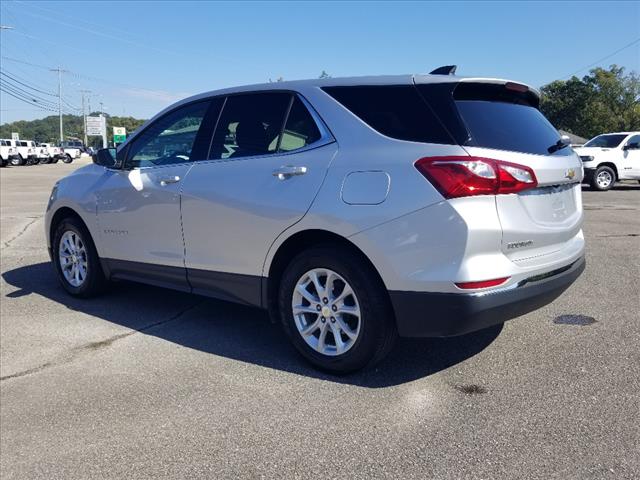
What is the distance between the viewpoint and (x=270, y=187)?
3768 mm

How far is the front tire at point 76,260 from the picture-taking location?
5363 mm

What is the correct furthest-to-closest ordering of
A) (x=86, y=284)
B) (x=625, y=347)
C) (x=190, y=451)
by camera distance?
(x=86, y=284)
(x=625, y=347)
(x=190, y=451)

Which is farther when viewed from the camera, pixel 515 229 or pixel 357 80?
pixel 357 80

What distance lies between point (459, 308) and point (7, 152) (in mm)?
41806

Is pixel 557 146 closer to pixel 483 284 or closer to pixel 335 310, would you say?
pixel 483 284

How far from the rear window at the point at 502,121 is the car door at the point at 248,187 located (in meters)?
0.83

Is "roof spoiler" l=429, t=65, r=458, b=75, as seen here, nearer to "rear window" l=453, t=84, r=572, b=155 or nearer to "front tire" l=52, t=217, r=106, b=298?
"rear window" l=453, t=84, r=572, b=155

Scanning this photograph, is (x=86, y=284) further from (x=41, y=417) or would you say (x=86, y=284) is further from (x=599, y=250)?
(x=599, y=250)

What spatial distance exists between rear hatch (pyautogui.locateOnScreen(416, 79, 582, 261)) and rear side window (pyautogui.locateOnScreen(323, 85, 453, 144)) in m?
0.06

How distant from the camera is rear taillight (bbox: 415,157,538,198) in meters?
3.06

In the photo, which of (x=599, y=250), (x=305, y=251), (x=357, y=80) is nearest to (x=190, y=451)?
(x=305, y=251)

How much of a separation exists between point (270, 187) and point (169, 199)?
42.6 inches

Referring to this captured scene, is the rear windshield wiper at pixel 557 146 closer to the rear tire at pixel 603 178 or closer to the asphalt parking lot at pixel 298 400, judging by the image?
the asphalt parking lot at pixel 298 400

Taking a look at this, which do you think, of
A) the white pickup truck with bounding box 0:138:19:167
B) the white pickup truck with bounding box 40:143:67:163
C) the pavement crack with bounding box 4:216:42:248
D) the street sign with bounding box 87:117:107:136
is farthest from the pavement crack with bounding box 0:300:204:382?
the street sign with bounding box 87:117:107:136
